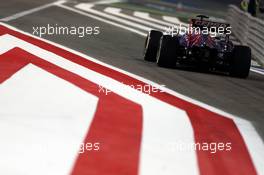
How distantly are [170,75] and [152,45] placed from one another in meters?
2.16

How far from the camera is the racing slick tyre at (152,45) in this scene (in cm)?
1580

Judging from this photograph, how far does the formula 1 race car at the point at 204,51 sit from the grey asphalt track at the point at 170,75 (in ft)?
0.76

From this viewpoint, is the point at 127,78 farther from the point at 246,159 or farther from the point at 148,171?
the point at 148,171

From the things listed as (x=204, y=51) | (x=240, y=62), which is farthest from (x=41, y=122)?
(x=240, y=62)

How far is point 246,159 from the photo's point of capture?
25.1 feet

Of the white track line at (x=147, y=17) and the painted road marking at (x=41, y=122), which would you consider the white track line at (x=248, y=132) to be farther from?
the white track line at (x=147, y=17)

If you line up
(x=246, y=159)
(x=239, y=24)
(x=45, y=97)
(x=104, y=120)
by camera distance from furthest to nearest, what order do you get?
(x=239, y=24) → (x=45, y=97) → (x=104, y=120) → (x=246, y=159)

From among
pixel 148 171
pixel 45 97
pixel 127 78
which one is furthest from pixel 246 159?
pixel 127 78

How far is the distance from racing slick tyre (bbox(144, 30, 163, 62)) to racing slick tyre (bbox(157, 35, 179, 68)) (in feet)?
2.26

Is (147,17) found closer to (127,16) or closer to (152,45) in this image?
(127,16)

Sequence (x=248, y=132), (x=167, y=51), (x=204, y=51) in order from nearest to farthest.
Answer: (x=248, y=132) → (x=167, y=51) → (x=204, y=51)

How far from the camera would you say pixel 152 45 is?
15969mm

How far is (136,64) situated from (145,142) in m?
7.57

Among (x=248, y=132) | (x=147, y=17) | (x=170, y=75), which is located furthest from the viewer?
(x=147, y=17)
